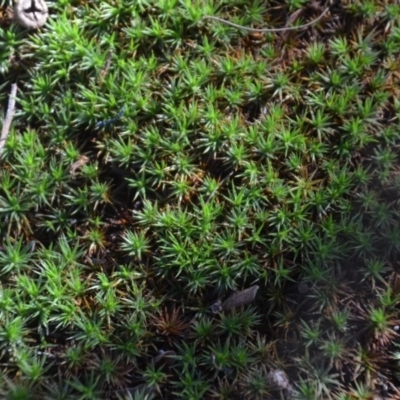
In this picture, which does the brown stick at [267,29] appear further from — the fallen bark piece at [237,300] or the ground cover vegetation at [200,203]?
the fallen bark piece at [237,300]

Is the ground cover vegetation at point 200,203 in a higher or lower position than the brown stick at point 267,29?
lower

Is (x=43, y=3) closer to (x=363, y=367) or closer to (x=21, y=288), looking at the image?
(x=21, y=288)

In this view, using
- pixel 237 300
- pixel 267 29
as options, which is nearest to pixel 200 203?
pixel 237 300

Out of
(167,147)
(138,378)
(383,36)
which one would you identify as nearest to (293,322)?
(138,378)

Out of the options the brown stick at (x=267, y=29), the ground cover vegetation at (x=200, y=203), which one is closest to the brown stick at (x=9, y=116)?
the ground cover vegetation at (x=200, y=203)

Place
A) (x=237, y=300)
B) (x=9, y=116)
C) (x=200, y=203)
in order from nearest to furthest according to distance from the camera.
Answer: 1. (x=237, y=300)
2. (x=200, y=203)
3. (x=9, y=116)

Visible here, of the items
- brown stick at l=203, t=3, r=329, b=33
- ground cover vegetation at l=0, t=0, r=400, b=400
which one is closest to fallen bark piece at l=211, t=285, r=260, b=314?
ground cover vegetation at l=0, t=0, r=400, b=400

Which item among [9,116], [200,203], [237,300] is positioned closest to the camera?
[237,300]

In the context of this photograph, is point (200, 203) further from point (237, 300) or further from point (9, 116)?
point (9, 116)
